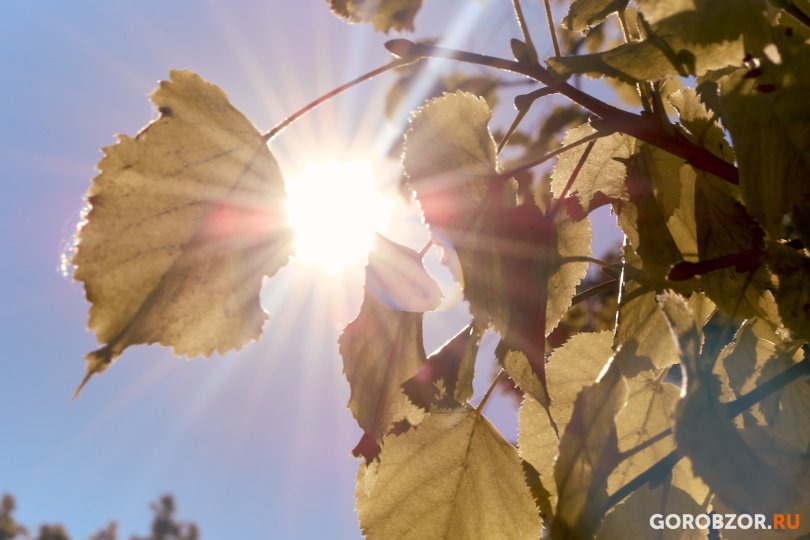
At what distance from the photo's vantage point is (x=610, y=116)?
1.82 feet

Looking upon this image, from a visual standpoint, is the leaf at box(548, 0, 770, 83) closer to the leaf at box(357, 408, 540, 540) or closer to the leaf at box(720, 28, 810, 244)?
the leaf at box(720, 28, 810, 244)

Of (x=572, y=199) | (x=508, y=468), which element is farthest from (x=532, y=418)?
(x=572, y=199)

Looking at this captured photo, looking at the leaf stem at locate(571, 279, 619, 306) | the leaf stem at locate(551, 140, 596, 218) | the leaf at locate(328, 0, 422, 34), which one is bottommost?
the leaf stem at locate(571, 279, 619, 306)

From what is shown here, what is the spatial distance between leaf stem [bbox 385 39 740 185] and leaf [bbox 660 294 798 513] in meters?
0.18

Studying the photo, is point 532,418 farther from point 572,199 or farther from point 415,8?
→ point 415,8

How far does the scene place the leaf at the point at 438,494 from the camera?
69 centimetres

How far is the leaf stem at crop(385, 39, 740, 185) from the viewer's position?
55 centimetres

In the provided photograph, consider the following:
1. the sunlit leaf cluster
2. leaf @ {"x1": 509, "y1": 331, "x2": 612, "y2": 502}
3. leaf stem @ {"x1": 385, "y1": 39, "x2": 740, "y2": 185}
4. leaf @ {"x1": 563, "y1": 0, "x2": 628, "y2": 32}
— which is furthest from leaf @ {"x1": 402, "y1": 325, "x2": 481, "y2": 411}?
leaf @ {"x1": 563, "y1": 0, "x2": 628, "y2": 32}

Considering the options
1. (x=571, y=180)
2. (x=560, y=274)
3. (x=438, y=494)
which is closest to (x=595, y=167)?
(x=571, y=180)

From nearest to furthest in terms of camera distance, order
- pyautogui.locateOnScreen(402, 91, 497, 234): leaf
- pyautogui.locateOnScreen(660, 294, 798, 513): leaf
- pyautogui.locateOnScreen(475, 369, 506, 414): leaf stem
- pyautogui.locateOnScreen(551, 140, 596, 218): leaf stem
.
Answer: pyautogui.locateOnScreen(660, 294, 798, 513): leaf, pyautogui.locateOnScreen(402, 91, 497, 234): leaf, pyautogui.locateOnScreen(551, 140, 596, 218): leaf stem, pyautogui.locateOnScreen(475, 369, 506, 414): leaf stem

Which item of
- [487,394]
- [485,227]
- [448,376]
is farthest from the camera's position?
[487,394]

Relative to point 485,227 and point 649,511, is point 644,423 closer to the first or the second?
point 649,511

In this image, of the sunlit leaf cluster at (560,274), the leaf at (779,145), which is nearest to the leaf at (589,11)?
the sunlit leaf cluster at (560,274)

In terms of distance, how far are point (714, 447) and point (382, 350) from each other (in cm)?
30
